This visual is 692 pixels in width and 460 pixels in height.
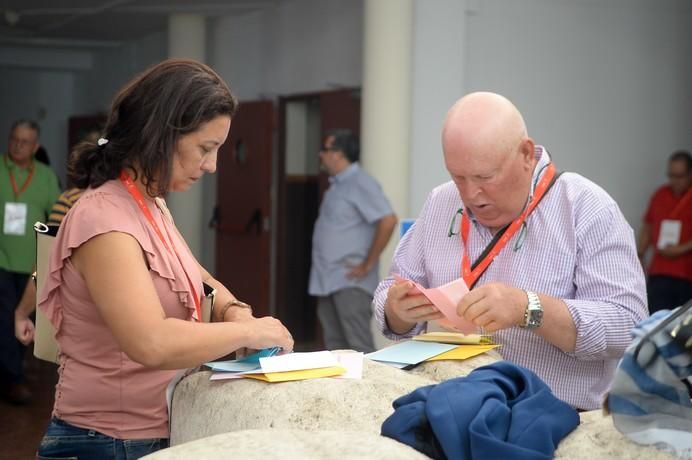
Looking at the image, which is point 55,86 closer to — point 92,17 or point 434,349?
point 92,17

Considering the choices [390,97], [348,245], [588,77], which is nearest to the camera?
[348,245]

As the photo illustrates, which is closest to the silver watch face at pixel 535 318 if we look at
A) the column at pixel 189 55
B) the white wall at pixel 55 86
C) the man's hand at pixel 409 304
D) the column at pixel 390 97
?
the man's hand at pixel 409 304

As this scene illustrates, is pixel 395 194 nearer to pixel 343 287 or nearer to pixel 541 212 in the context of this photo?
pixel 343 287

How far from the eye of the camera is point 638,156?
324 inches

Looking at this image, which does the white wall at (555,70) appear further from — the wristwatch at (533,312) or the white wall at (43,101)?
the white wall at (43,101)

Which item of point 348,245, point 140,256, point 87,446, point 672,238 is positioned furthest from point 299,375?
point 672,238

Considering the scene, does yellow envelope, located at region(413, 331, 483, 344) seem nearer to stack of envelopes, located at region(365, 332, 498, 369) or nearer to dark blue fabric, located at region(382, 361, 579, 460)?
stack of envelopes, located at region(365, 332, 498, 369)

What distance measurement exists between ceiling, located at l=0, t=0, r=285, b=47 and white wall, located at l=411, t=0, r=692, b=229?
2890 millimetres

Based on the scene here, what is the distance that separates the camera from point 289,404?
175 cm

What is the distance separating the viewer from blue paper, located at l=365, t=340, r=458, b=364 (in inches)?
82.3

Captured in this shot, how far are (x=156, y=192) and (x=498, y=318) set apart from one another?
0.78m

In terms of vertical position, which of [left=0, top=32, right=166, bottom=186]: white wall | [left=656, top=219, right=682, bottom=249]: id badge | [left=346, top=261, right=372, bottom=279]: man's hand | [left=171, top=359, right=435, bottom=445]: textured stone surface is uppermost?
[left=0, top=32, right=166, bottom=186]: white wall

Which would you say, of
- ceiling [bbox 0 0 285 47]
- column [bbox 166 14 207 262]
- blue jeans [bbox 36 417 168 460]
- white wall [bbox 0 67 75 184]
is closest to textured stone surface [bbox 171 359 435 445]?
blue jeans [bbox 36 417 168 460]

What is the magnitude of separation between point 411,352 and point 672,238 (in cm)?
573
